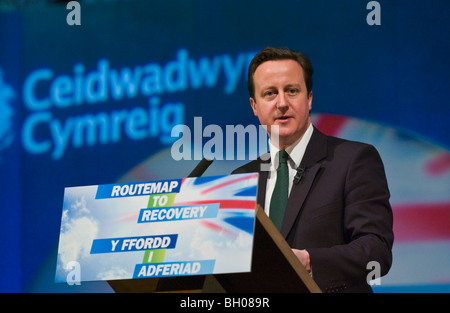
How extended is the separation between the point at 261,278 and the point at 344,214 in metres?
0.49

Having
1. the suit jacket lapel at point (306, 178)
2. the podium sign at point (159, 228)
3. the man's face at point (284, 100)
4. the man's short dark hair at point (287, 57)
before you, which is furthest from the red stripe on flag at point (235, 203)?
the man's short dark hair at point (287, 57)

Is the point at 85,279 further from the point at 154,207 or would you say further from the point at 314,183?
the point at 314,183

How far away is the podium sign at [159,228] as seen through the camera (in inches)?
56.8

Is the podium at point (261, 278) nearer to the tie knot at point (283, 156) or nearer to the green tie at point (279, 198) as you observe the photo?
the green tie at point (279, 198)

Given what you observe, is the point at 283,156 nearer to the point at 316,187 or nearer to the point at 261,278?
the point at 316,187

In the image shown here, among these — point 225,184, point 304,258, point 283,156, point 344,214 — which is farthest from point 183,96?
point 225,184

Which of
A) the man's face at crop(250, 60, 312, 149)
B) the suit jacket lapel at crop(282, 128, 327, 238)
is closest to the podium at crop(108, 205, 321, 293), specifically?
the suit jacket lapel at crop(282, 128, 327, 238)

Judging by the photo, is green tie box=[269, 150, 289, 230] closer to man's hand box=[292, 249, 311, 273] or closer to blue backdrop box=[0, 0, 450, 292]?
man's hand box=[292, 249, 311, 273]

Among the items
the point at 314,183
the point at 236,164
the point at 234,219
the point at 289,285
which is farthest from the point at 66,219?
the point at 236,164

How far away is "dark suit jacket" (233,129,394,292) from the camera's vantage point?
1.85 m

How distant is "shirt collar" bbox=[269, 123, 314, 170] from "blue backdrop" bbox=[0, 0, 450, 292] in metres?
1.42

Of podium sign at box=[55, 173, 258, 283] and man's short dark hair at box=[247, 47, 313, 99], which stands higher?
man's short dark hair at box=[247, 47, 313, 99]

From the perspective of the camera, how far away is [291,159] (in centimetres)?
225
